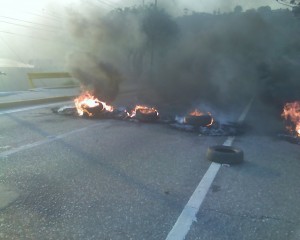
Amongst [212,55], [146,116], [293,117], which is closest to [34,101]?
[146,116]

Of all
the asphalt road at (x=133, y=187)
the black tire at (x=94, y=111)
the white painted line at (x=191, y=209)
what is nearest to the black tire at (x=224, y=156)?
the asphalt road at (x=133, y=187)

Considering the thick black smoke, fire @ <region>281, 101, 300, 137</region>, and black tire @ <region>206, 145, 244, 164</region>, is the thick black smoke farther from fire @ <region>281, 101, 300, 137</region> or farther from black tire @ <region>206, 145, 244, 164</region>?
black tire @ <region>206, 145, 244, 164</region>

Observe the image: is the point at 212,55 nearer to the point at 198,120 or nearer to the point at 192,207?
the point at 198,120

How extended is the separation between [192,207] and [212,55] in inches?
605

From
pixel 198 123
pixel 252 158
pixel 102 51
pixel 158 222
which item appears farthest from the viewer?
pixel 102 51

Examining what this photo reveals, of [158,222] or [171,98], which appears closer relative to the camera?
[158,222]

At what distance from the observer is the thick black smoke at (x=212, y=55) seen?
54.0ft

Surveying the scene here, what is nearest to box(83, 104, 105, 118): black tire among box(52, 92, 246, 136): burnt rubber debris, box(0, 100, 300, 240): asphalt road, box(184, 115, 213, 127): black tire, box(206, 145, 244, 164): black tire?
box(52, 92, 246, 136): burnt rubber debris

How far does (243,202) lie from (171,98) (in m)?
13.4

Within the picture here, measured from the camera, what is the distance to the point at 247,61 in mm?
18578

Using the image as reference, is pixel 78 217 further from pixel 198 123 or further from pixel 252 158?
pixel 198 123

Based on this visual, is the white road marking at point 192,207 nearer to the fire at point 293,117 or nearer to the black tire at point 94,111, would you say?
the fire at point 293,117

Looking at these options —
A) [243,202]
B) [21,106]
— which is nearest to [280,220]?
[243,202]

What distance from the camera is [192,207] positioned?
169 inches
